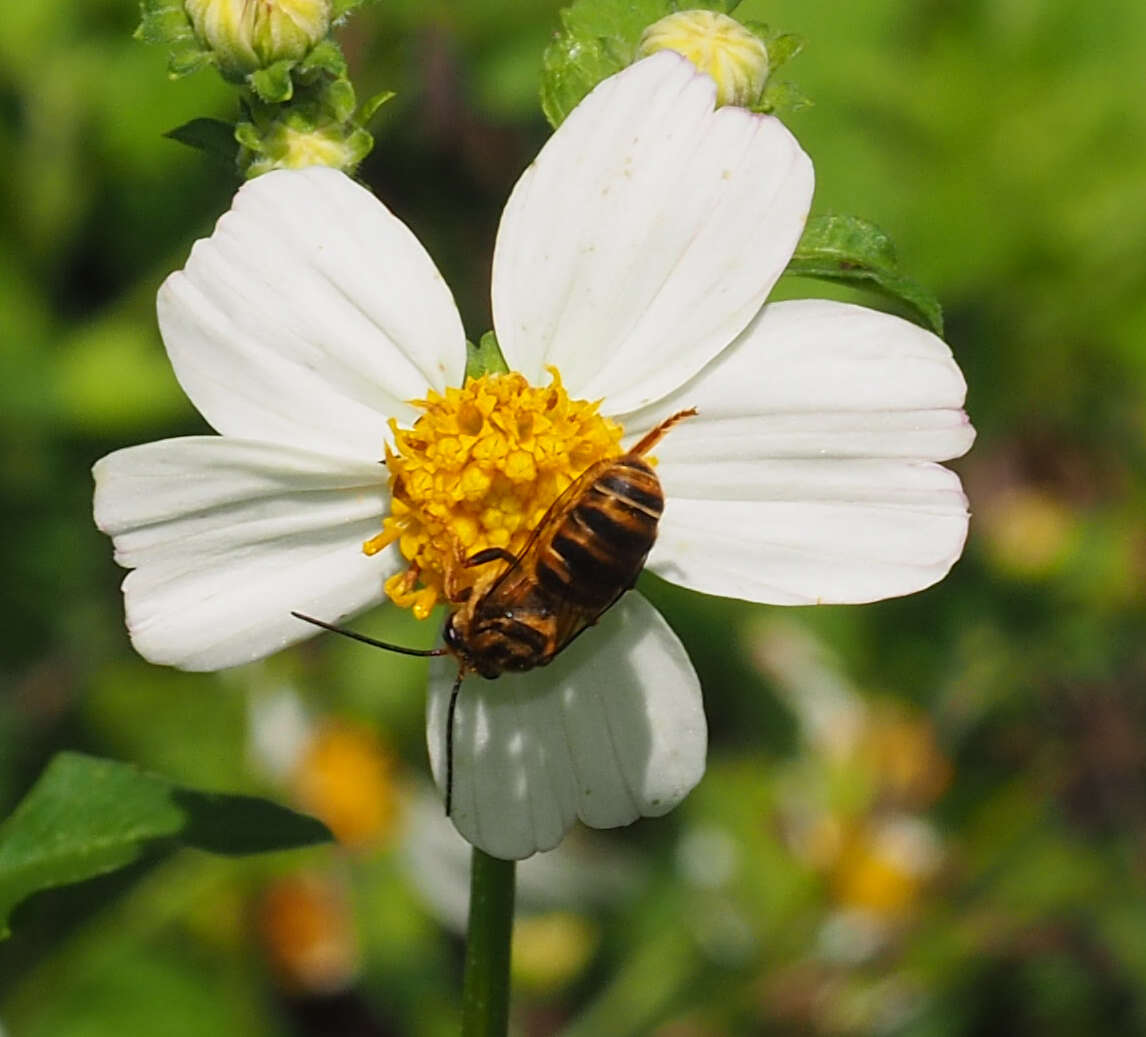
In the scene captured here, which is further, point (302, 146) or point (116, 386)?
point (116, 386)

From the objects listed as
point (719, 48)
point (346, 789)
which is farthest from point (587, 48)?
point (346, 789)

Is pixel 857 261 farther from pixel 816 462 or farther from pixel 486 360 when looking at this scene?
pixel 486 360

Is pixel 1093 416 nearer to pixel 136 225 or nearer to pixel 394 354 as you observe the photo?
pixel 136 225

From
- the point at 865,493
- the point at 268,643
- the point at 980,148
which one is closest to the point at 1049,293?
the point at 980,148

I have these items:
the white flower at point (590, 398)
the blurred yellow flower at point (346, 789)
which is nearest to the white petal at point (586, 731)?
the white flower at point (590, 398)

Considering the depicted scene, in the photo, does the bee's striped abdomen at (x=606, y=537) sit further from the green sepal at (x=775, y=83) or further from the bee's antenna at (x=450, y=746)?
the green sepal at (x=775, y=83)
